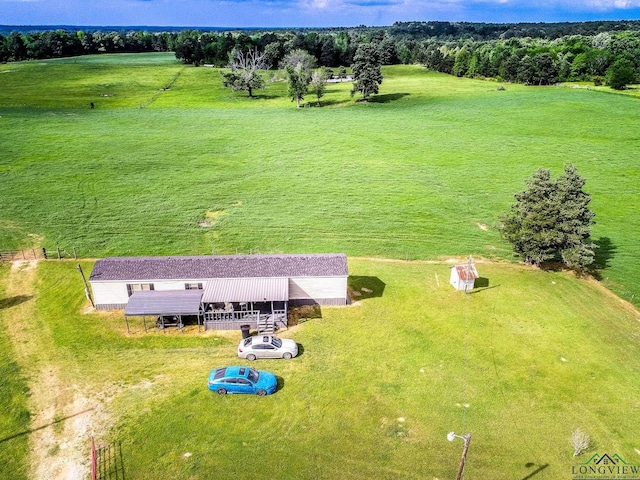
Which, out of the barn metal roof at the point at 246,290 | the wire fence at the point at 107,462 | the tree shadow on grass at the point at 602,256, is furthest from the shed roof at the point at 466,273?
the wire fence at the point at 107,462

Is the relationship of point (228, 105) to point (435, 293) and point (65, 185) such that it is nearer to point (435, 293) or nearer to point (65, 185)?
point (65, 185)

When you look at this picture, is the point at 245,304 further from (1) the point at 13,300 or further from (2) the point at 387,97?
(2) the point at 387,97

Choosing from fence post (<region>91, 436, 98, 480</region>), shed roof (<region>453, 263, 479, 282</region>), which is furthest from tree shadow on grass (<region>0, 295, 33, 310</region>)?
shed roof (<region>453, 263, 479, 282</region>)

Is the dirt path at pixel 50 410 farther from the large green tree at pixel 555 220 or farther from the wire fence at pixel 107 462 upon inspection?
the large green tree at pixel 555 220

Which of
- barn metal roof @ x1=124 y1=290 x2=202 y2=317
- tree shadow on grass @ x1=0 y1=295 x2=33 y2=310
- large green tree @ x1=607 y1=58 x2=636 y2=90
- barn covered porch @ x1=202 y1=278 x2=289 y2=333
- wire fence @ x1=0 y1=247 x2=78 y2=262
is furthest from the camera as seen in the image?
large green tree @ x1=607 y1=58 x2=636 y2=90

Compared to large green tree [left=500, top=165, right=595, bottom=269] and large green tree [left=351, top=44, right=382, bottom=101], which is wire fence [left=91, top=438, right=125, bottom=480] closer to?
large green tree [left=500, top=165, right=595, bottom=269]
